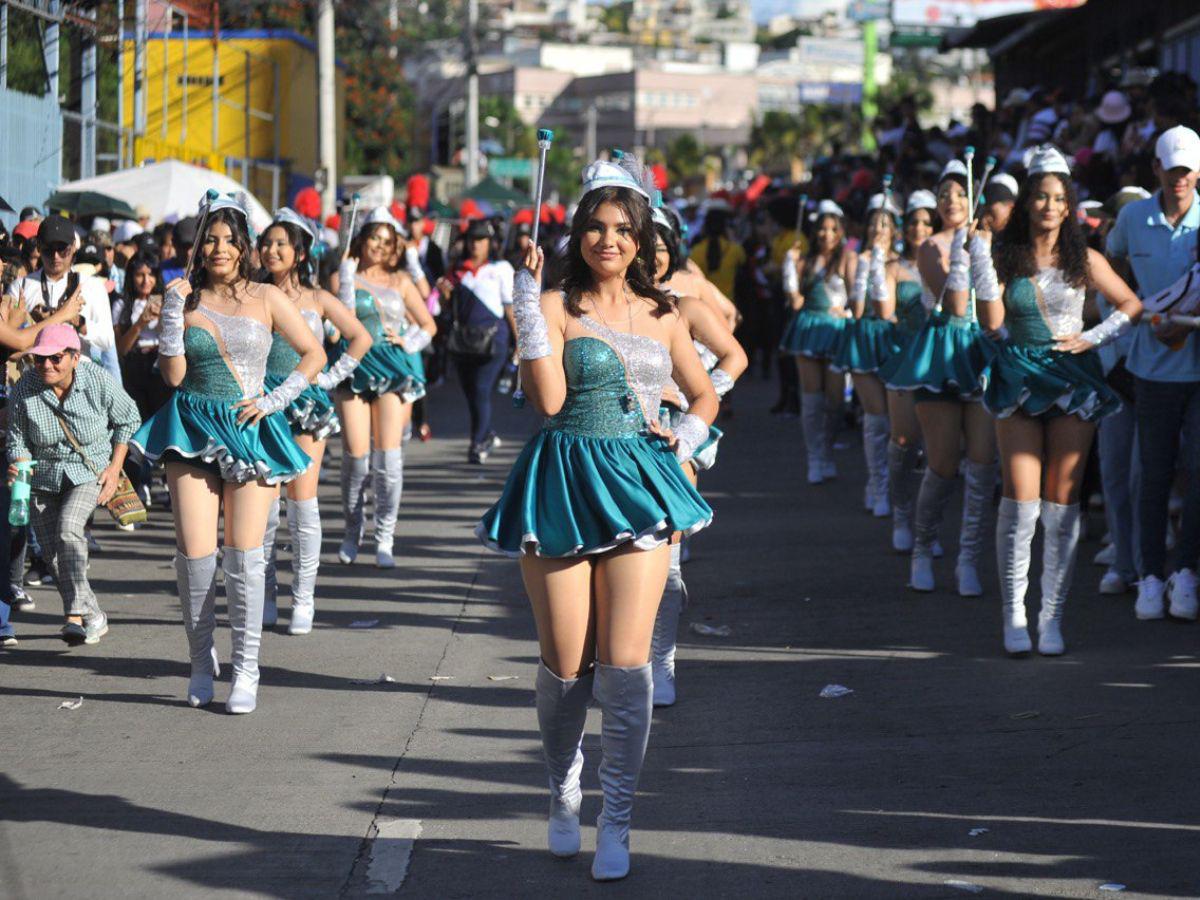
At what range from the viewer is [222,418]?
24.6ft

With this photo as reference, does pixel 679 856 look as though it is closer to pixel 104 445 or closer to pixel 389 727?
pixel 389 727

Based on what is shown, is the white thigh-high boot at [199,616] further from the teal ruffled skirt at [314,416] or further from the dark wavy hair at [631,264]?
the dark wavy hair at [631,264]

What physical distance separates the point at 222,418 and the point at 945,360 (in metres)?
3.98

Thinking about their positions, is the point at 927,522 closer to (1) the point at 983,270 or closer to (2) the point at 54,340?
(1) the point at 983,270

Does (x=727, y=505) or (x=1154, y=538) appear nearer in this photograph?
(x=1154, y=538)

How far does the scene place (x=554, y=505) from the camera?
5.45 metres

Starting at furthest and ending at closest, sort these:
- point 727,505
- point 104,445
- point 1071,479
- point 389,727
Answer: point 727,505 → point 104,445 → point 1071,479 → point 389,727

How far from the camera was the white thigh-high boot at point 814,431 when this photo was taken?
1442cm

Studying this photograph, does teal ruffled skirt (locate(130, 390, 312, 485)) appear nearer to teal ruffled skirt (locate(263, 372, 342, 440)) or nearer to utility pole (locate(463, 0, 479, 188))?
teal ruffled skirt (locate(263, 372, 342, 440))

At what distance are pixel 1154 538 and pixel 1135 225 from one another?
1.55 metres

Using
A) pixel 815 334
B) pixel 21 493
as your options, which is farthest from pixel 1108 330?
pixel 815 334

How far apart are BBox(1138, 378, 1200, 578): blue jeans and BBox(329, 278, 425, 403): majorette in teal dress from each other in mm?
4199

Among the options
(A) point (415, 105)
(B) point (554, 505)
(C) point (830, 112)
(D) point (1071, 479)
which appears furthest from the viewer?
(C) point (830, 112)

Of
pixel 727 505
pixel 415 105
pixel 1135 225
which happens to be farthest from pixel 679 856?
pixel 415 105
